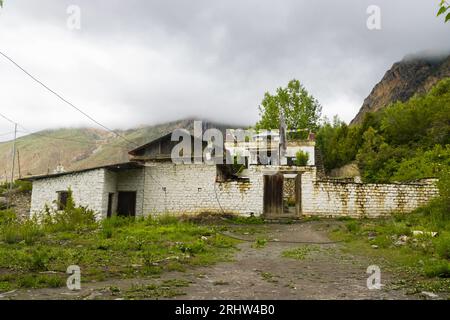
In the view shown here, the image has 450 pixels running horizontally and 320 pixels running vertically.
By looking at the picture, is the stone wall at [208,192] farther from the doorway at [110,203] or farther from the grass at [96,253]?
the grass at [96,253]

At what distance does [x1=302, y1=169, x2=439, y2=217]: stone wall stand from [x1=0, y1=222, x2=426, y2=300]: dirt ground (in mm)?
7115

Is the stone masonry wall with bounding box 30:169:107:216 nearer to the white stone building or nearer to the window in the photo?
the white stone building

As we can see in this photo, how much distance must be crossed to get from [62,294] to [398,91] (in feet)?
209

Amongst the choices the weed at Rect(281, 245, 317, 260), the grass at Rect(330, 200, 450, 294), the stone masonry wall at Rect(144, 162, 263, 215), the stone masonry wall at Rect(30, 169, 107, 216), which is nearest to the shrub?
the grass at Rect(330, 200, 450, 294)

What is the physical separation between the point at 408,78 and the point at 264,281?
204ft

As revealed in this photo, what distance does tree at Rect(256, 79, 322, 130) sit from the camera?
3384cm

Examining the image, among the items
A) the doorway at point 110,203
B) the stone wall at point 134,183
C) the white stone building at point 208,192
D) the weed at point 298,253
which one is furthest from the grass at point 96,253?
the stone wall at point 134,183

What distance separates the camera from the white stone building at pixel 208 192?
1627cm

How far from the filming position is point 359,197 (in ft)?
54.0

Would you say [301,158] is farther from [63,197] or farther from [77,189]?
[63,197]

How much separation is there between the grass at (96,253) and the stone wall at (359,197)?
21.6ft

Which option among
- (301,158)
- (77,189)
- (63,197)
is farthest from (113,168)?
(301,158)
